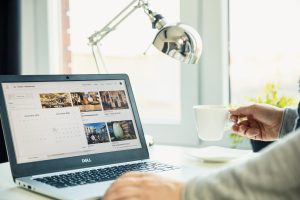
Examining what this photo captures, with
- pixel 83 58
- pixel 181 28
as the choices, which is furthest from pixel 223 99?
pixel 83 58

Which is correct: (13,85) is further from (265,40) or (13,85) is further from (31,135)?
(265,40)

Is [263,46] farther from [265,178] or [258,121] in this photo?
[265,178]

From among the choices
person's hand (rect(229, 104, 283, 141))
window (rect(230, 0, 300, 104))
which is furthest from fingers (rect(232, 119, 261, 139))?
window (rect(230, 0, 300, 104))

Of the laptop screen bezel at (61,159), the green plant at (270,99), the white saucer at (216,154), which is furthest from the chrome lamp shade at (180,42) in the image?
the green plant at (270,99)

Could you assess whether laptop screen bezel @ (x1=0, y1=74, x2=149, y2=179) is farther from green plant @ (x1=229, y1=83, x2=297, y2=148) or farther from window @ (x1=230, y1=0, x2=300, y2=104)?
window @ (x1=230, y1=0, x2=300, y2=104)

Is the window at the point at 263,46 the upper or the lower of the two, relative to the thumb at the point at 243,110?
upper

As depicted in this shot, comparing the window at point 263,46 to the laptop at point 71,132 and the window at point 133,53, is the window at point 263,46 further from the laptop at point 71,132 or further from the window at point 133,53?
the laptop at point 71,132

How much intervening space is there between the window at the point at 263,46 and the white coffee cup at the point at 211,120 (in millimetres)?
552

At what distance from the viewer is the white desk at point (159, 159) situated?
3.31ft

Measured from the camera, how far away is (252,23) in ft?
5.99

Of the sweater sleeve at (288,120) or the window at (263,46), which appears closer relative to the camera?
the sweater sleeve at (288,120)

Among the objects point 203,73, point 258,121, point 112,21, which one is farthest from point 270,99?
point 112,21

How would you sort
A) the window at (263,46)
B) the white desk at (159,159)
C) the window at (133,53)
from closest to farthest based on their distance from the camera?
1. the white desk at (159,159)
2. the window at (263,46)
3. the window at (133,53)

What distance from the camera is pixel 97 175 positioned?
1.11 m
